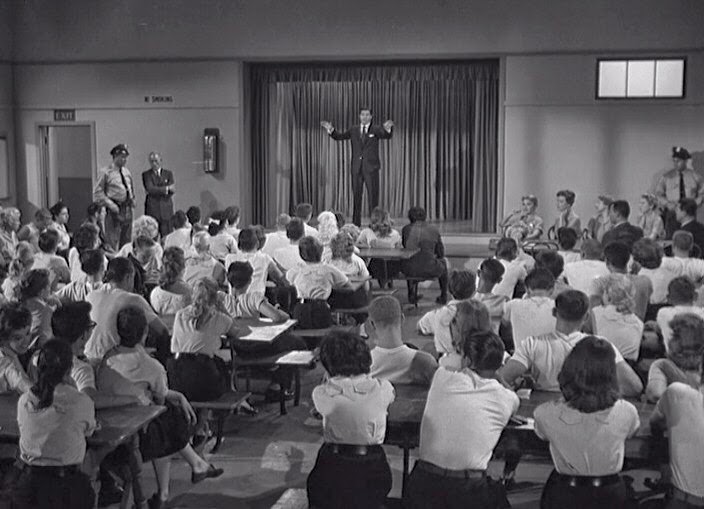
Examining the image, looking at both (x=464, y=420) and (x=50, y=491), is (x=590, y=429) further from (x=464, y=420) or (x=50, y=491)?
(x=50, y=491)

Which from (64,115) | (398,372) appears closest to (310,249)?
(398,372)

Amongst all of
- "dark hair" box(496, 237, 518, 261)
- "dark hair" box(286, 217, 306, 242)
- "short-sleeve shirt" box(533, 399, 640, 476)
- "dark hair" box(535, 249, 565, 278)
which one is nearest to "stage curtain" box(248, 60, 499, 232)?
"dark hair" box(286, 217, 306, 242)

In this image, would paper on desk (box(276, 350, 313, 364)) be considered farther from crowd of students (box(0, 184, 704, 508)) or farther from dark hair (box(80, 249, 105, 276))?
dark hair (box(80, 249, 105, 276))

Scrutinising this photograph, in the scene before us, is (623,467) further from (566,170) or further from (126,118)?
(126,118)

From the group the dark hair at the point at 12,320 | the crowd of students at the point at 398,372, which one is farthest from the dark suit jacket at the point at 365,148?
the dark hair at the point at 12,320

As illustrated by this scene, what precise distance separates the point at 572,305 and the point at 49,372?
7.84 ft

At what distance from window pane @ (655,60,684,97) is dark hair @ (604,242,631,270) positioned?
23.5 ft

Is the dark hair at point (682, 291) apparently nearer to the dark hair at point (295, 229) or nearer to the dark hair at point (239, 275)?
the dark hair at point (239, 275)

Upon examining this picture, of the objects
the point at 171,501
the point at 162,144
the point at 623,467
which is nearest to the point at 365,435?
the point at 623,467

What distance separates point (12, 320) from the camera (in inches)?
167

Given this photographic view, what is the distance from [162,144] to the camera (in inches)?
554

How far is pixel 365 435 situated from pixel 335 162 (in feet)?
39.0

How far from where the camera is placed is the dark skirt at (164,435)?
14.8 feet

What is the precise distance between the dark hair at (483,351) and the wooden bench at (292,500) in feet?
5.02
